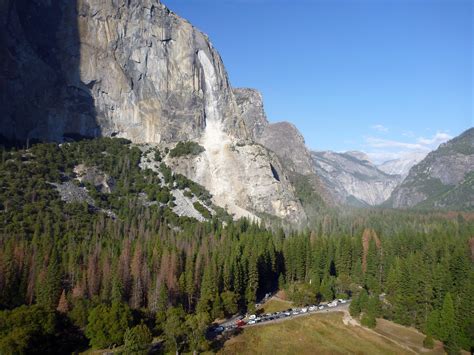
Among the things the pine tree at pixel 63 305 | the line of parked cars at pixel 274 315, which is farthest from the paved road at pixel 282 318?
the pine tree at pixel 63 305

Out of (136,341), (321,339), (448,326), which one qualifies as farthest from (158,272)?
(448,326)

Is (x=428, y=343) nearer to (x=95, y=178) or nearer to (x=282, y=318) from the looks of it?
(x=282, y=318)

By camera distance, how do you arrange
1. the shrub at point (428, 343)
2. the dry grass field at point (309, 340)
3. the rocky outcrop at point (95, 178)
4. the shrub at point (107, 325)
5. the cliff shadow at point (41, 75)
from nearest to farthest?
the shrub at point (107, 325) → the dry grass field at point (309, 340) → the shrub at point (428, 343) → the rocky outcrop at point (95, 178) → the cliff shadow at point (41, 75)

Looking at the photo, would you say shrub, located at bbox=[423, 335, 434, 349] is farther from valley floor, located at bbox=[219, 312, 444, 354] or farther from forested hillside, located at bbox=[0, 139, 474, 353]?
forested hillside, located at bbox=[0, 139, 474, 353]

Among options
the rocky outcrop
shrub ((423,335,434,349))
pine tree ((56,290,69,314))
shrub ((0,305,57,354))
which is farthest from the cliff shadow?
shrub ((423,335,434,349))

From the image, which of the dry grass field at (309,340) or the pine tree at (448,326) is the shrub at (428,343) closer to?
the pine tree at (448,326)

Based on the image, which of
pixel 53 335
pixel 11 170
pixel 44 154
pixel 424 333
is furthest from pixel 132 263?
pixel 44 154
